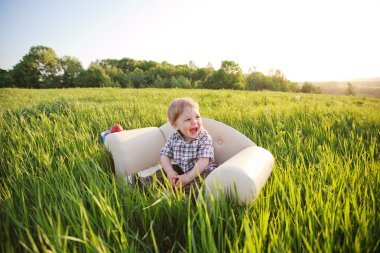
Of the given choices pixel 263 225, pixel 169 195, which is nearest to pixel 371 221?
pixel 263 225

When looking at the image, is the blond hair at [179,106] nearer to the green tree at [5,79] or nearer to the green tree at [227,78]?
the green tree at [227,78]

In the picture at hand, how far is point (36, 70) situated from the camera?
163ft

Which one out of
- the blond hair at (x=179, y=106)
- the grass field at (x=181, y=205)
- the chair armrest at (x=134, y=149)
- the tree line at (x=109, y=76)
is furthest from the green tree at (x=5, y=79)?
the blond hair at (x=179, y=106)

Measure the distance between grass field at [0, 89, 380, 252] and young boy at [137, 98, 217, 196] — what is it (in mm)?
391

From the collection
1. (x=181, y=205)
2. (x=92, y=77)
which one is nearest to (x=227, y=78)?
(x=92, y=77)

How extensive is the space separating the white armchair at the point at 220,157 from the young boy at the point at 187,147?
19 centimetres

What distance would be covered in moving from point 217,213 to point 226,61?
47744mm

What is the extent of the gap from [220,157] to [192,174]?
1.68 ft

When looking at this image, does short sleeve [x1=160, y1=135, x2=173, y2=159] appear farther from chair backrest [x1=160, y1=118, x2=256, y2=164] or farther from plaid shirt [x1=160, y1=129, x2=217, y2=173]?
chair backrest [x1=160, y1=118, x2=256, y2=164]

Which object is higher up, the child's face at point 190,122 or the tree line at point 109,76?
the tree line at point 109,76

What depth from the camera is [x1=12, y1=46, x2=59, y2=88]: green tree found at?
47.2 m

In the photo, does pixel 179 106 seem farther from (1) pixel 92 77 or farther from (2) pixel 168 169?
(1) pixel 92 77

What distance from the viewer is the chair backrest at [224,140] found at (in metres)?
2.30

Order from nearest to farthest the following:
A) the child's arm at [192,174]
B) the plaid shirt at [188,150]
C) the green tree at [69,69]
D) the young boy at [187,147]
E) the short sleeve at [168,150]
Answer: the child's arm at [192,174], the young boy at [187,147], the plaid shirt at [188,150], the short sleeve at [168,150], the green tree at [69,69]
